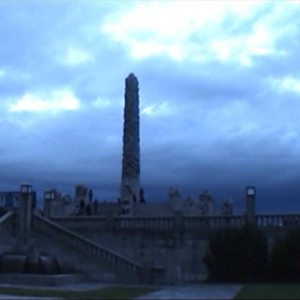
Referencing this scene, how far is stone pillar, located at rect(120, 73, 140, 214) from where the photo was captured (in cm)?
5694

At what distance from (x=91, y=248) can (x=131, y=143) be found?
815 inches

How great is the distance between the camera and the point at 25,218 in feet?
130

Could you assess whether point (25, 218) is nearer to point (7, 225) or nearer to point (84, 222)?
point (7, 225)

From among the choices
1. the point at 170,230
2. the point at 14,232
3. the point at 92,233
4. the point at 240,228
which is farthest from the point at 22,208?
the point at 240,228

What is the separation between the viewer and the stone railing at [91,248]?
1421 inches

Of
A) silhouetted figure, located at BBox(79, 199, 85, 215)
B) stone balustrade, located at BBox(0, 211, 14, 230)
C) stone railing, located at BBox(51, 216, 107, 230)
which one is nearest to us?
stone balustrade, located at BBox(0, 211, 14, 230)

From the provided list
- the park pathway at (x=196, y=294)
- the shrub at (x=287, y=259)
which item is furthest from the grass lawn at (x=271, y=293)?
the shrub at (x=287, y=259)

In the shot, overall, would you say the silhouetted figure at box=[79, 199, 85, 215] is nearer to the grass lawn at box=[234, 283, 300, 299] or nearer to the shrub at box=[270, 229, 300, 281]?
the shrub at box=[270, 229, 300, 281]

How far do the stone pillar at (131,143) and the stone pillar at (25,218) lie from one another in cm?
1626

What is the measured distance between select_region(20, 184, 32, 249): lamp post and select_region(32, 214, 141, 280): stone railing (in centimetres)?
51

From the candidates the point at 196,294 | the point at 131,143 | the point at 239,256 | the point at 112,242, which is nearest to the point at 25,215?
the point at 112,242

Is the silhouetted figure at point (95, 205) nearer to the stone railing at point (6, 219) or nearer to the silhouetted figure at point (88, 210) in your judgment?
the silhouetted figure at point (88, 210)

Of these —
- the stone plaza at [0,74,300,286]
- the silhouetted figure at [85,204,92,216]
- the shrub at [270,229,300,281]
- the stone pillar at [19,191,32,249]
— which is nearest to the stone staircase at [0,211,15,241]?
the stone plaza at [0,74,300,286]

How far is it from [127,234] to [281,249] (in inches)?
375
